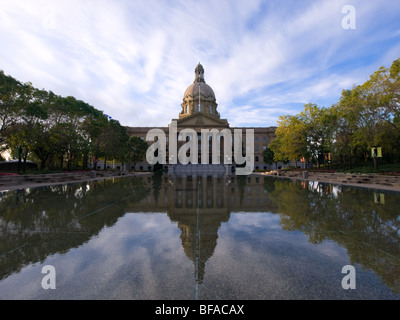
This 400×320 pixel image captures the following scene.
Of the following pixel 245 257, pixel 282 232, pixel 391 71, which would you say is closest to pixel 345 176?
pixel 391 71

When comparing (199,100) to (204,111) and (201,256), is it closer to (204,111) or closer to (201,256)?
(204,111)

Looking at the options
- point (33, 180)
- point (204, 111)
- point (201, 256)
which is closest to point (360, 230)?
point (201, 256)

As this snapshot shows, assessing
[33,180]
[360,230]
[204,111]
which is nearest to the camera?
[360,230]

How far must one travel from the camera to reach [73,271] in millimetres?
3320

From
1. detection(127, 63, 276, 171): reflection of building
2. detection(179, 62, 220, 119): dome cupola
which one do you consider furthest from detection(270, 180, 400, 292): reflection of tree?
detection(179, 62, 220, 119): dome cupola

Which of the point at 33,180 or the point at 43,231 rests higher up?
the point at 33,180

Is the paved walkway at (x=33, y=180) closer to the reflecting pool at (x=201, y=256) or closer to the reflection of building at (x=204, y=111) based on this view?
the reflecting pool at (x=201, y=256)

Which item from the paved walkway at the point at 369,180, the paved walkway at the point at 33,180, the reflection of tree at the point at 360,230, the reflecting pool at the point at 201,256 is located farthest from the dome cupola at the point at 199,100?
the reflecting pool at the point at 201,256

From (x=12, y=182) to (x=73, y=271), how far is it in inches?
933

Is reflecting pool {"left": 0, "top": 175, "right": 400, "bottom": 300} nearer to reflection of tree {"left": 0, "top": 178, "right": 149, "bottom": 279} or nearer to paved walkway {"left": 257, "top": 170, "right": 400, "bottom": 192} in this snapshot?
reflection of tree {"left": 0, "top": 178, "right": 149, "bottom": 279}
